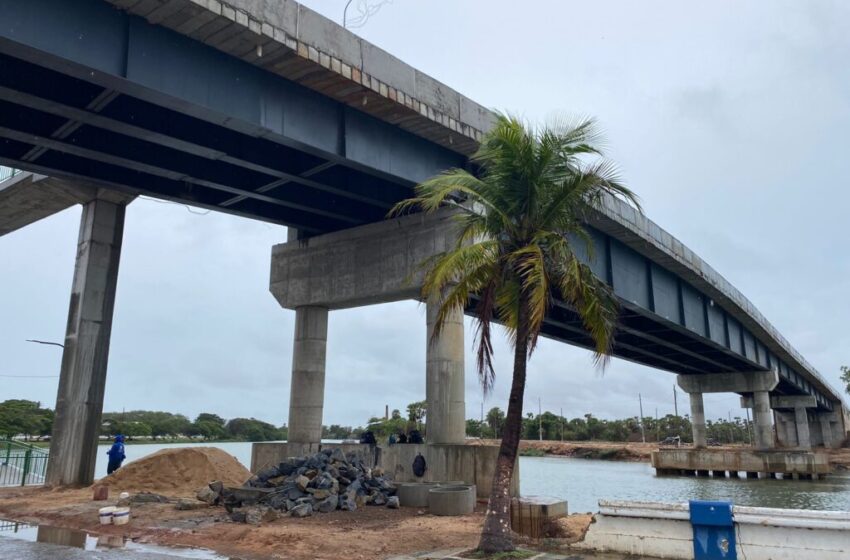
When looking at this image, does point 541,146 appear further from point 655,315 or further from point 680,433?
point 680,433

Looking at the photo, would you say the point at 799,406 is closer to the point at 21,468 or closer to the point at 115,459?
the point at 115,459

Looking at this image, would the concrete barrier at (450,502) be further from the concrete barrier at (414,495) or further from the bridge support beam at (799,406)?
the bridge support beam at (799,406)

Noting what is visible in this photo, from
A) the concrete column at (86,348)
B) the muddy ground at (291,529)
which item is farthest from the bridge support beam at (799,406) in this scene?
the muddy ground at (291,529)

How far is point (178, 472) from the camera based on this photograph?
80.3 feet

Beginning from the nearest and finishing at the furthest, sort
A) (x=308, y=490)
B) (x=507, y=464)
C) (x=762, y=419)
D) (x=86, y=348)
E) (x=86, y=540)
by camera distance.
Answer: (x=507, y=464), (x=86, y=540), (x=308, y=490), (x=86, y=348), (x=762, y=419)

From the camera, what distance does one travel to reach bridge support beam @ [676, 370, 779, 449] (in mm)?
63344

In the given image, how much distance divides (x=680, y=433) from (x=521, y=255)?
6500 inches

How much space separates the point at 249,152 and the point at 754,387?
60.2 m

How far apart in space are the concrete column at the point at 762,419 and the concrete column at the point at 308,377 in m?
53.9

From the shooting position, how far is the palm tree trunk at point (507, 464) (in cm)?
1101

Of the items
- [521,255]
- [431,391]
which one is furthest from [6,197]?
[521,255]

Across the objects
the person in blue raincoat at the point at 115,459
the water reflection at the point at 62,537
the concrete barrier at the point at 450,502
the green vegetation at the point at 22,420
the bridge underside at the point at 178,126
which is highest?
the bridge underside at the point at 178,126

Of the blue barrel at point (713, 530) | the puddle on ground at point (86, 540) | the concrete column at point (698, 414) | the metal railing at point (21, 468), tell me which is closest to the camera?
the blue barrel at point (713, 530)

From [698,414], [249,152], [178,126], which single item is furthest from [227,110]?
[698,414]
